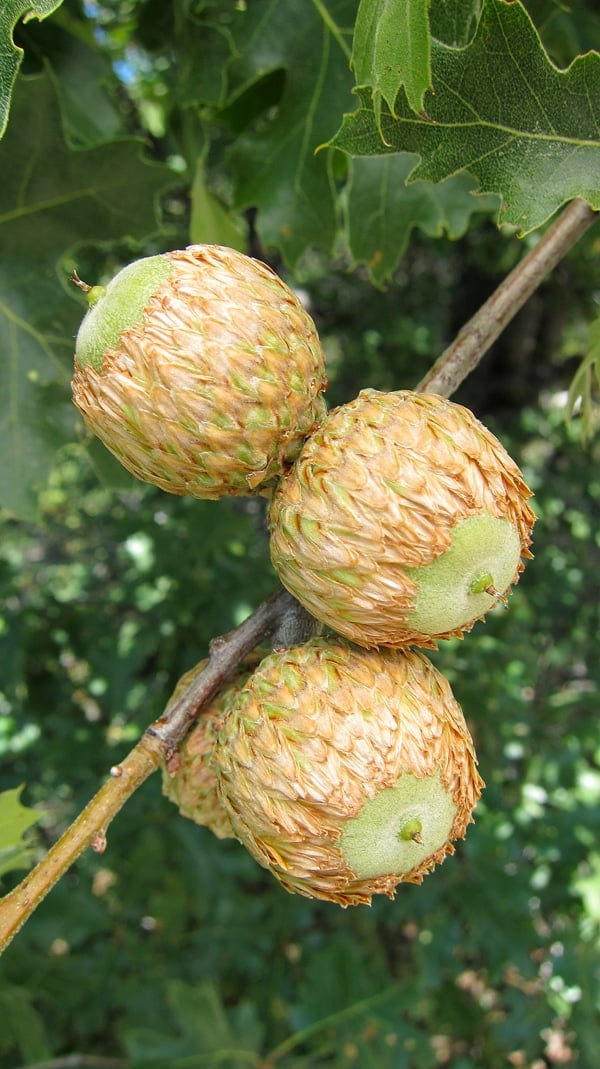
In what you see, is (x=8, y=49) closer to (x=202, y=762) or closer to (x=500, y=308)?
(x=500, y=308)

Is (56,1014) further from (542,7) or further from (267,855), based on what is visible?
(542,7)

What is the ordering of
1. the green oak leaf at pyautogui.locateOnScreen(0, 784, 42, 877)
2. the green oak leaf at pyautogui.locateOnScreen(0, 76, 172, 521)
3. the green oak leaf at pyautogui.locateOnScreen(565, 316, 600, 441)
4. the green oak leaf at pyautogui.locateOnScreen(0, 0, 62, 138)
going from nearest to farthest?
the green oak leaf at pyautogui.locateOnScreen(0, 0, 62, 138) < the green oak leaf at pyautogui.locateOnScreen(0, 784, 42, 877) < the green oak leaf at pyautogui.locateOnScreen(565, 316, 600, 441) < the green oak leaf at pyautogui.locateOnScreen(0, 76, 172, 521)

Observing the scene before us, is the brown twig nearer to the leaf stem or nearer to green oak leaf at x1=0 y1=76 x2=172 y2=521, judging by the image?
the leaf stem

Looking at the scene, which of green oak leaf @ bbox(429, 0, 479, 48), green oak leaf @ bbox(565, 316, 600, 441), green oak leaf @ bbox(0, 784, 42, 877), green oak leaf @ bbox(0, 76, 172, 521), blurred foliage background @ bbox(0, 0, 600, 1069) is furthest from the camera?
blurred foliage background @ bbox(0, 0, 600, 1069)

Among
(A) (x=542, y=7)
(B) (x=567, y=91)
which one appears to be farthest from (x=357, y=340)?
(B) (x=567, y=91)

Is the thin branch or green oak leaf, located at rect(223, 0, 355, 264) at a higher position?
green oak leaf, located at rect(223, 0, 355, 264)

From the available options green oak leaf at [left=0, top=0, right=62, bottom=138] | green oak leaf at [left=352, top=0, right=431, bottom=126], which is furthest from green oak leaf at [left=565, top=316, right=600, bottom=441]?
green oak leaf at [left=0, top=0, right=62, bottom=138]
